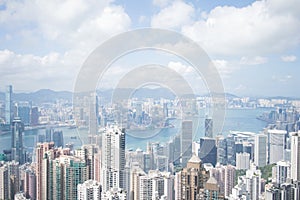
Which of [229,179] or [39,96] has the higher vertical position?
[39,96]

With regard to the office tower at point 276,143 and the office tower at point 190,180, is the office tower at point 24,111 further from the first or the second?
the office tower at point 276,143

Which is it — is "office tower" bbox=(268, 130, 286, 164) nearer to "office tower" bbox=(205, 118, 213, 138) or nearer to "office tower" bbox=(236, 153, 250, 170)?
"office tower" bbox=(236, 153, 250, 170)

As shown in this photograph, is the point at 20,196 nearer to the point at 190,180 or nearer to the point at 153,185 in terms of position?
the point at 153,185

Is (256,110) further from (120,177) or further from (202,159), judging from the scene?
(120,177)

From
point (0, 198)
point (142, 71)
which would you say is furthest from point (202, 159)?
point (0, 198)

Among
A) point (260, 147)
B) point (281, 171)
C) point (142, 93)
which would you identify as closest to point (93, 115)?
point (142, 93)

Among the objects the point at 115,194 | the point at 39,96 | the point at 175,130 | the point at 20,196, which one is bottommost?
the point at 20,196

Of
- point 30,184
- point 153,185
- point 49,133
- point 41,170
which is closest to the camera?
point 153,185
